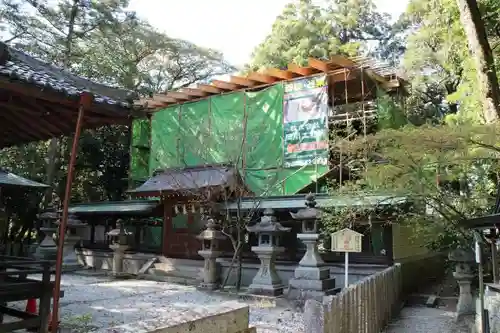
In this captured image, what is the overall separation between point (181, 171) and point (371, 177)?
971 centimetres

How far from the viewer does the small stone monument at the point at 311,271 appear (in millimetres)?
11383

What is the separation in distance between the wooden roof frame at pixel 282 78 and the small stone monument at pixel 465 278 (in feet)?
25.6

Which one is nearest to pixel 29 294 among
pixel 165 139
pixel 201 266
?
pixel 201 266

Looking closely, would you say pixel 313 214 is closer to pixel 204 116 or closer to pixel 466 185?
pixel 466 185

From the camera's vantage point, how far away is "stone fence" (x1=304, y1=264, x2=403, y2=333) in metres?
4.30

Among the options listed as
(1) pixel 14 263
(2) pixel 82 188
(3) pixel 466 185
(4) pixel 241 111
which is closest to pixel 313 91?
(4) pixel 241 111

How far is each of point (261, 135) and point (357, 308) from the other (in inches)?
465

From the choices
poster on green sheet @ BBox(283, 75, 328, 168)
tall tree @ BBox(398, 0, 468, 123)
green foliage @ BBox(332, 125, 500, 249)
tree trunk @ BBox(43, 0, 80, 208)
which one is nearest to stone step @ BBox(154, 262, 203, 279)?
poster on green sheet @ BBox(283, 75, 328, 168)

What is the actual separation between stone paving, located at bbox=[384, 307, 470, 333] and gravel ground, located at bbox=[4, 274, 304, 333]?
2.15 metres

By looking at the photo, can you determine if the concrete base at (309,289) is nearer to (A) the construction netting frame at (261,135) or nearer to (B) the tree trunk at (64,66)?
(A) the construction netting frame at (261,135)

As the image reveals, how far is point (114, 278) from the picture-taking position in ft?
53.3

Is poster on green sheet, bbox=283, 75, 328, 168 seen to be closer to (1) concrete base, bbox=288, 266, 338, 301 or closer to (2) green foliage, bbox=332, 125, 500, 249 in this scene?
(2) green foliage, bbox=332, 125, 500, 249

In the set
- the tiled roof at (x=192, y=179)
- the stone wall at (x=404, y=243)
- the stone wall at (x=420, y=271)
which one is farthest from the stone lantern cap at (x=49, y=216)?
the stone wall at (x=420, y=271)

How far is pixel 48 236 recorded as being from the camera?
1823 centimetres
